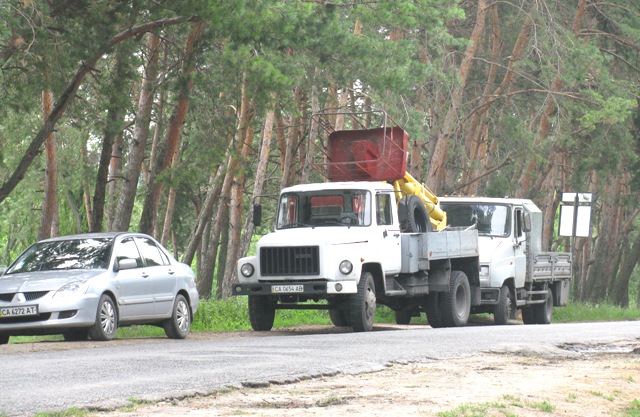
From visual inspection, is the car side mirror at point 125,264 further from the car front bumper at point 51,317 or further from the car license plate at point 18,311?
the car license plate at point 18,311

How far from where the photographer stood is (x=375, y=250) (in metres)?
20.9

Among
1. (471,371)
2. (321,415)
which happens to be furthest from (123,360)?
(321,415)

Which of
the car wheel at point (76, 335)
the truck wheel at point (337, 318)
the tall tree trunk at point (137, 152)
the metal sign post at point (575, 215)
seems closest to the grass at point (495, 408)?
the car wheel at point (76, 335)

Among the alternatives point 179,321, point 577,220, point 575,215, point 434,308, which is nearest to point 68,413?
point 179,321

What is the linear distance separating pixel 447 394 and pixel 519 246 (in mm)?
17097

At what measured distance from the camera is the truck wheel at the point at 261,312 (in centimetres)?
2128

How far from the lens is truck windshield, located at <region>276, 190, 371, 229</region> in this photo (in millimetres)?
21062

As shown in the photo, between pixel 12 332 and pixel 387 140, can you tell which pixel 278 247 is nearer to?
pixel 387 140

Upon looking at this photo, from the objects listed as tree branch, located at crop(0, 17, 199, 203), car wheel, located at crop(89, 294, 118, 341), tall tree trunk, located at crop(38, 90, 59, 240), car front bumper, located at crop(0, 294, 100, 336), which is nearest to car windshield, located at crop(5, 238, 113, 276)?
car wheel, located at crop(89, 294, 118, 341)

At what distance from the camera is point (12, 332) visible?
17.2m

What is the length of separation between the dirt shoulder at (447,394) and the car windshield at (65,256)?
640 centimetres

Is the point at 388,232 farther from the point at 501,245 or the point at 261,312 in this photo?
the point at 501,245

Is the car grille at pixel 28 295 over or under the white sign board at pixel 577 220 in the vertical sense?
under

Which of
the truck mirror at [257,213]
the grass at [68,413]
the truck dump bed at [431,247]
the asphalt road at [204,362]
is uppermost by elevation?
the truck mirror at [257,213]
